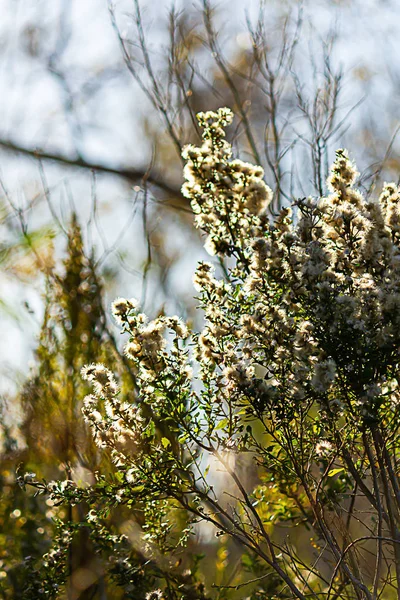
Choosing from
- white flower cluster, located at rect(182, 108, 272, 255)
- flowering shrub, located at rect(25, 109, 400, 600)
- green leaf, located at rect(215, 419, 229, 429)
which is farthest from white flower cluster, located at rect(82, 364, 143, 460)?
white flower cluster, located at rect(182, 108, 272, 255)

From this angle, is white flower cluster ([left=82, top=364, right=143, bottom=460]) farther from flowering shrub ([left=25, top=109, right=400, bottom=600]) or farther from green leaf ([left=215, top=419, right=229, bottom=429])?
green leaf ([left=215, top=419, right=229, bottom=429])

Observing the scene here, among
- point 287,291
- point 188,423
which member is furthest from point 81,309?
point 287,291

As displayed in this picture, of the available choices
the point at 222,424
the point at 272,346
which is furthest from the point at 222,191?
the point at 222,424

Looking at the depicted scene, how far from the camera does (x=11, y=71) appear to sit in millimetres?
4059

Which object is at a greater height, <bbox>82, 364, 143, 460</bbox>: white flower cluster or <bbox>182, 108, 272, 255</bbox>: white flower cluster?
<bbox>182, 108, 272, 255</bbox>: white flower cluster

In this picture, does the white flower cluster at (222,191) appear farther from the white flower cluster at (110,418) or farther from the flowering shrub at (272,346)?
the white flower cluster at (110,418)

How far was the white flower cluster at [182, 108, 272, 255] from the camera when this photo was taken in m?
1.76

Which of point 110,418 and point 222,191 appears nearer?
point 222,191

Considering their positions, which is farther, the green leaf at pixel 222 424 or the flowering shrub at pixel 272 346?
the green leaf at pixel 222 424

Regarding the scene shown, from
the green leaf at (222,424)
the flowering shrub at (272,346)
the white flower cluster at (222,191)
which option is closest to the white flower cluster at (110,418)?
the flowering shrub at (272,346)

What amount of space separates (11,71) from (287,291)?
298cm

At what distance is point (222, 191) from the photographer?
178 cm

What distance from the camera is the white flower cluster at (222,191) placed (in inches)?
69.1

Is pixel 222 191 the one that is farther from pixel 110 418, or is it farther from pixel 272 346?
pixel 110 418
